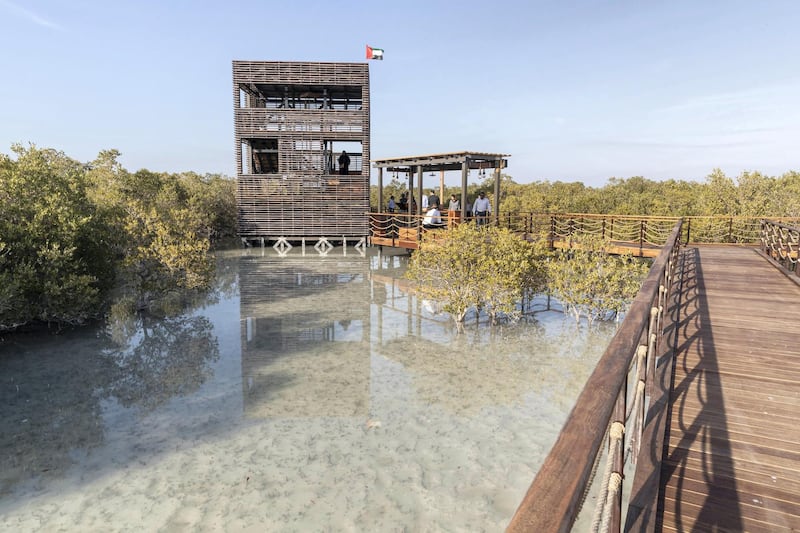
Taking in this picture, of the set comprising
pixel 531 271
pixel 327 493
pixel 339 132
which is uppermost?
pixel 339 132

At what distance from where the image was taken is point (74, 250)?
11.2m

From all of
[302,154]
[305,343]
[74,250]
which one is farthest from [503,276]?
[302,154]

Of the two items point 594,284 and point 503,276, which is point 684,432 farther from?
point 594,284

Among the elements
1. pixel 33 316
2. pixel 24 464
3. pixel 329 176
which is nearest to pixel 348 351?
pixel 24 464

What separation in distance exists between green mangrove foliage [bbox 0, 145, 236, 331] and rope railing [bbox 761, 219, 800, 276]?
549 inches

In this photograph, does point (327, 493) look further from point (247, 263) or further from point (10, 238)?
Answer: point (247, 263)

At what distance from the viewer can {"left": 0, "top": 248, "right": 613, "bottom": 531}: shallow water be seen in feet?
16.6

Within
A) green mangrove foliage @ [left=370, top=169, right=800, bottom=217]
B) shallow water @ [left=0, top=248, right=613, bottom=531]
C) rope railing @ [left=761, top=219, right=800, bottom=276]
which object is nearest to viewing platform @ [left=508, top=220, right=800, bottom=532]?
shallow water @ [left=0, top=248, right=613, bottom=531]

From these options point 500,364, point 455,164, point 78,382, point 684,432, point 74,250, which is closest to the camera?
point 684,432

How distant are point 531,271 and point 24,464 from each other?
1056cm

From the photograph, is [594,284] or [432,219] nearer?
[594,284]

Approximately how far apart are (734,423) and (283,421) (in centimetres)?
549

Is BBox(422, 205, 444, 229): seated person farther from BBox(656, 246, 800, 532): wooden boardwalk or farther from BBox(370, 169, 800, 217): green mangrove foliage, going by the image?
BBox(656, 246, 800, 532): wooden boardwalk

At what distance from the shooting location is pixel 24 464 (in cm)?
582
